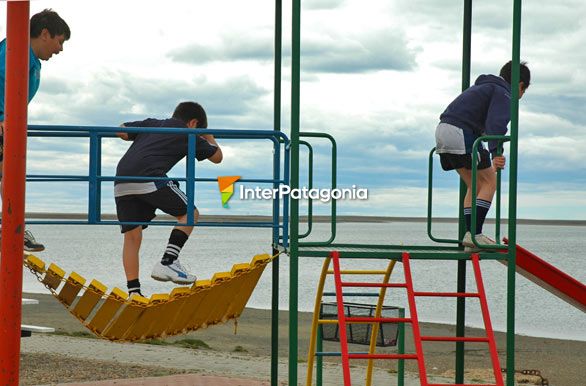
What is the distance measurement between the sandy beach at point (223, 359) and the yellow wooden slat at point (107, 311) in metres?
2.60

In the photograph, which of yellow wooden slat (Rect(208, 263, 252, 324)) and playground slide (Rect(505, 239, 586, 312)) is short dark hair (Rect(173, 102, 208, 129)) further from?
playground slide (Rect(505, 239, 586, 312))

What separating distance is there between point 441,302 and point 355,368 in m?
25.3

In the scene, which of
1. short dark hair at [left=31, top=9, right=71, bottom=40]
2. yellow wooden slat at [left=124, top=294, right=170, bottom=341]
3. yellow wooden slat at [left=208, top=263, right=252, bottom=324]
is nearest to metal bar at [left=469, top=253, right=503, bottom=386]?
yellow wooden slat at [left=208, top=263, right=252, bottom=324]

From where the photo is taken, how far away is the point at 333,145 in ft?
25.8

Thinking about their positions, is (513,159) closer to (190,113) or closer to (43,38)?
(190,113)

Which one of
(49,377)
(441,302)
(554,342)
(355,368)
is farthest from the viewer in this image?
(441,302)

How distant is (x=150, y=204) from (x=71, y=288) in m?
0.89

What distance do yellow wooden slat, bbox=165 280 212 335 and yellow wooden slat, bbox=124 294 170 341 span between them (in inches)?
6.8

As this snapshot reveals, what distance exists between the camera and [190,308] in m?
7.36

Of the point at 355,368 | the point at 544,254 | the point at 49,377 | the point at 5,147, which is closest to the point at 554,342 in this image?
the point at 355,368

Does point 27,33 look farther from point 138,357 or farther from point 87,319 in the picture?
point 138,357

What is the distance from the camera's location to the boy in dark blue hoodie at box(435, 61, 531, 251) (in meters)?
7.74

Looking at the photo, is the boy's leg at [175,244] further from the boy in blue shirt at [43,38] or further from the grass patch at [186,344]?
the grass patch at [186,344]

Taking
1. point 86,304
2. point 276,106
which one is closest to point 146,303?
point 86,304
